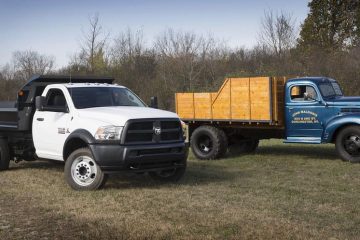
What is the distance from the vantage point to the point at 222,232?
617 centimetres

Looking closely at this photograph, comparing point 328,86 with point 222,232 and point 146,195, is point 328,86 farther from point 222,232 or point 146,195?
point 222,232

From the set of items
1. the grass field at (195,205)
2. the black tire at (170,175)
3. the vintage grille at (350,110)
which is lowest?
the grass field at (195,205)

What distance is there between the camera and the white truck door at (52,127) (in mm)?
9625

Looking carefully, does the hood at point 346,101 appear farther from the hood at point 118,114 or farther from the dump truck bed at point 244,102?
the hood at point 118,114

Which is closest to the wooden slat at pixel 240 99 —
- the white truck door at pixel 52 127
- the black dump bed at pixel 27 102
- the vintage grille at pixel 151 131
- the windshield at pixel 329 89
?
the windshield at pixel 329 89

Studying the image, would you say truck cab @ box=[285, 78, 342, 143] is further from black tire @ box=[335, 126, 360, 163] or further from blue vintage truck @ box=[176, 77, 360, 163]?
black tire @ box=[335, 126, 360, 163]

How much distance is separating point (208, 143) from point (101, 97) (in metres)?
4.78

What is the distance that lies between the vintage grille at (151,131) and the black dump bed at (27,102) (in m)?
2.87

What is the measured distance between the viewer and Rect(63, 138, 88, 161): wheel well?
30.7 feet

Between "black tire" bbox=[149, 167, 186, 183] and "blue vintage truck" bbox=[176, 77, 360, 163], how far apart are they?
11.9 ft

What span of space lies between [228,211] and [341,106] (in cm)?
612

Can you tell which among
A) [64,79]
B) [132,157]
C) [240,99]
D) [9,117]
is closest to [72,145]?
[132,157]

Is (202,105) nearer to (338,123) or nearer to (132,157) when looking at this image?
(338,123)

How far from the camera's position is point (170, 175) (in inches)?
394
